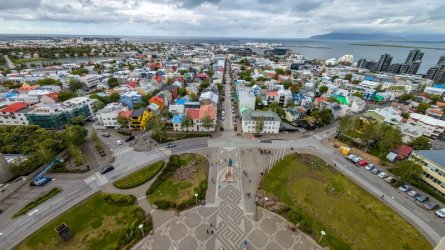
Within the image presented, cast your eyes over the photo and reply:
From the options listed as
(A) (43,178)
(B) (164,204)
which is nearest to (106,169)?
(A) (43,178)

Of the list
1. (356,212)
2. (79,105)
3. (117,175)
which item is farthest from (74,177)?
(356,212)

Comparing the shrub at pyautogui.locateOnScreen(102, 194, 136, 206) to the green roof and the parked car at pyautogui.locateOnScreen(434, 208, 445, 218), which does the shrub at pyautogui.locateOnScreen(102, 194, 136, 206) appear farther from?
the green roof

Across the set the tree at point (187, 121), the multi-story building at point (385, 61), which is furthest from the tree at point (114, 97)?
the multi-story building at point (385, 61)

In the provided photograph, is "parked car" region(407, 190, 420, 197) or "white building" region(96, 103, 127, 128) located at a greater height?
"white building" region(96, 103, 127, 128)

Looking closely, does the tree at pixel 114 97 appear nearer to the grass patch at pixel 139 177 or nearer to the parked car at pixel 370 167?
the grass patch at pixel 139 177

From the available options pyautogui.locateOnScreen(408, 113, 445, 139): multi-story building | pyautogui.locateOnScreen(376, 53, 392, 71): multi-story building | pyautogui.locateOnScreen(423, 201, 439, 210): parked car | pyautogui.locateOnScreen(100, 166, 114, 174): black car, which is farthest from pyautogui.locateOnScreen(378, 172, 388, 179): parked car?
pyautogui.locateOnScreen(376, 53, 392, 71): multi-story building

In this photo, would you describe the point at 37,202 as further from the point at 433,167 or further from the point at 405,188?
the point at 433,167

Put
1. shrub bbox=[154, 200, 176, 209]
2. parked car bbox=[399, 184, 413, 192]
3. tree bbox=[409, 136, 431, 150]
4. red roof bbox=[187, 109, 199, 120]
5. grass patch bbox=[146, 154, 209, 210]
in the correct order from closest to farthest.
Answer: shrub bbox=[154, 200, 176, 209], grass patch bbox=[146, 154, 209, 210], parked car bbox=[399, 184, 413, 192], tree bbox=[409, 136, 431, 150], red roof bbox=[187, 109, 199, 120]
